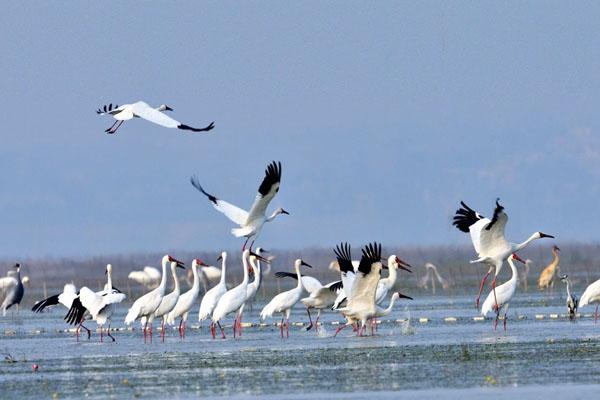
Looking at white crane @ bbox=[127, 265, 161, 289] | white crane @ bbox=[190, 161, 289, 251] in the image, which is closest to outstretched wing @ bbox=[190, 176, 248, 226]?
white crane @ bbox=[190, 161, 289, 251]

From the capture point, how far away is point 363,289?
86.3 ft

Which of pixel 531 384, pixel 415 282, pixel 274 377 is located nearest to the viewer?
pixel 531 384

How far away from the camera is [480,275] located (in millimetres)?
57438

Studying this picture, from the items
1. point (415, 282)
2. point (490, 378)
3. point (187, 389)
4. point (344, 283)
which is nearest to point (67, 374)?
point (187, 389)

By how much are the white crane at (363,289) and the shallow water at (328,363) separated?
401 millimetres

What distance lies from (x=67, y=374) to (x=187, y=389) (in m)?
2.95

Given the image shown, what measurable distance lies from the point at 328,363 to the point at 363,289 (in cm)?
575

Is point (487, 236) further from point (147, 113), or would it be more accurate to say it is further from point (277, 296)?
point (147, 113)

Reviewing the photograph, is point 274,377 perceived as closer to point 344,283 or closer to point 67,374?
point 67,374

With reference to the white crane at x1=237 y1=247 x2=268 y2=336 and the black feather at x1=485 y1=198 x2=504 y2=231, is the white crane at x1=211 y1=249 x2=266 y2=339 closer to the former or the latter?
the white crane at x1=237 y1=247 x2=268 y2=336

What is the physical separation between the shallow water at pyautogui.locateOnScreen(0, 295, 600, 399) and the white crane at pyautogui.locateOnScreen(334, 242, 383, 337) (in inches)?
15.8

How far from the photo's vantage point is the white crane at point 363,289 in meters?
25.6

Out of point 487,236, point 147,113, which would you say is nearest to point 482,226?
point 487,236

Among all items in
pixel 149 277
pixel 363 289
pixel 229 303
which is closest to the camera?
pixel 363 289
